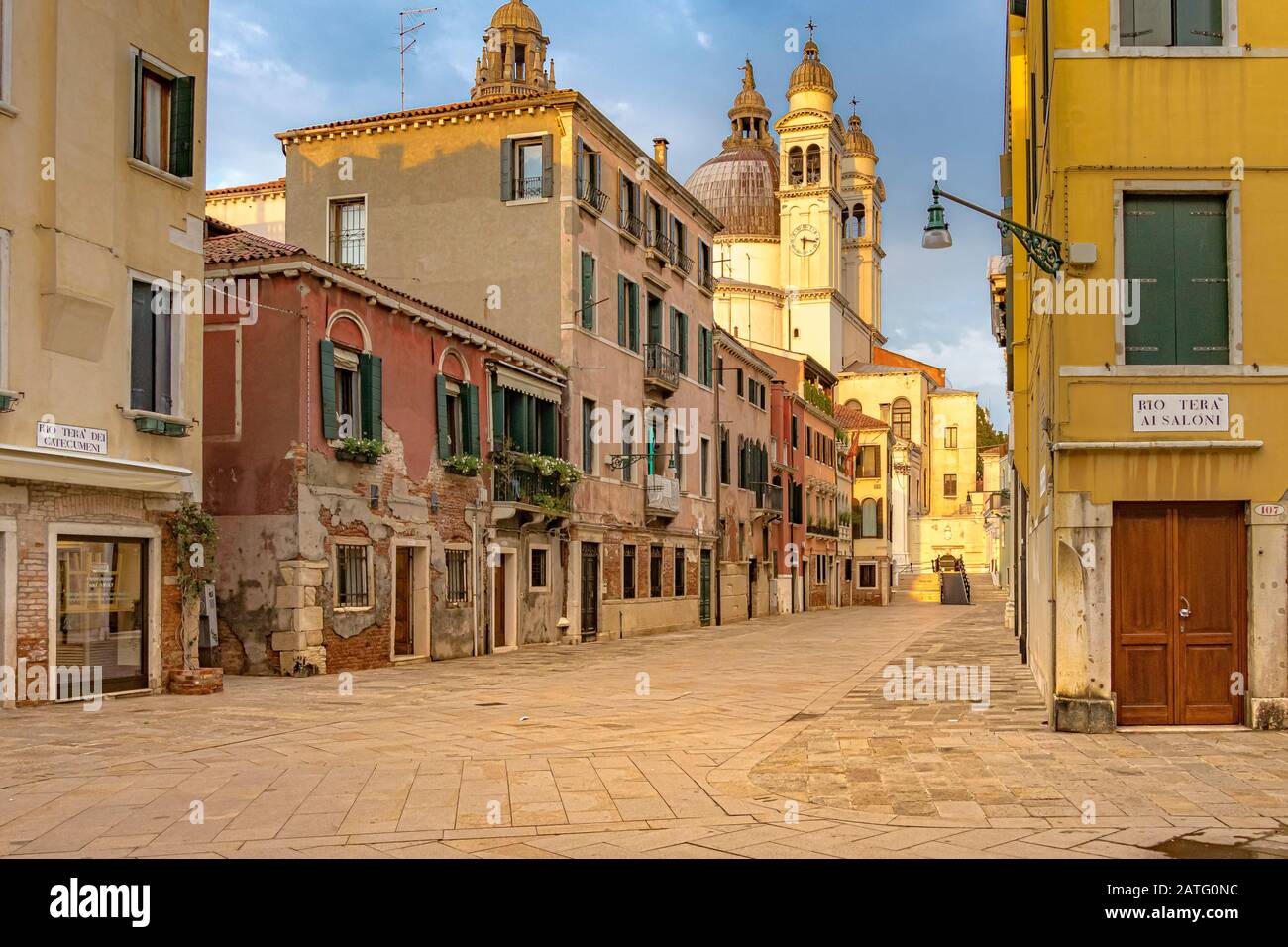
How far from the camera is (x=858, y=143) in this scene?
96.4 meters

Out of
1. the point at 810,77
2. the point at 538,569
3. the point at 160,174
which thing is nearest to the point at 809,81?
the point at 810,77

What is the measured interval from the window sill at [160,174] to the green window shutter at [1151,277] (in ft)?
38.3

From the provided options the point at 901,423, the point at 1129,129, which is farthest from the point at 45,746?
the point at 901,423

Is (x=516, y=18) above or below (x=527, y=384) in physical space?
above

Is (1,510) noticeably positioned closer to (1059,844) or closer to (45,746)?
(45,746)

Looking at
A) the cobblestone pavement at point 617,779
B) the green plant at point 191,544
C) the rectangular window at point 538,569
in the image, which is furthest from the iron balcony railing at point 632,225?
the cobblestone pavement at point 617,779

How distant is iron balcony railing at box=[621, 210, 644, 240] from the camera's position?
33062 millimetres

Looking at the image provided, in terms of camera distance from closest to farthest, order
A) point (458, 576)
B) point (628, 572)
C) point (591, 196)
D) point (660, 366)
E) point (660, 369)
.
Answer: point (458, 576) < point (591, 196) < point (628, 572) < point (660, 369) < point (660, 366)

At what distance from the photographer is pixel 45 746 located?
11719 mm

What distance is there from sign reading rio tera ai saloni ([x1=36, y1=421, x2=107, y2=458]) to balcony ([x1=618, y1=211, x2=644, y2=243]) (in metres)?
18.9

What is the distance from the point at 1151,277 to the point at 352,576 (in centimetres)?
1298

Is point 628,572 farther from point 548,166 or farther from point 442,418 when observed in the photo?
point 442,418

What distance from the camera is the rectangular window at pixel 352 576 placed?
67.0ft

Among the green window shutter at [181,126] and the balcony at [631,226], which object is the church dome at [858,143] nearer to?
the balcony at [631,226]
